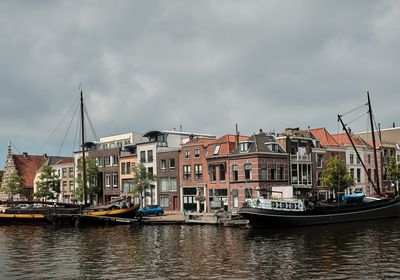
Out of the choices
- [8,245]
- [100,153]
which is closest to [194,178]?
[100,153]

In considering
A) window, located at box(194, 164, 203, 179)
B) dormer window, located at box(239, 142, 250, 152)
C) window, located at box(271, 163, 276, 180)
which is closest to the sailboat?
window, located at box(271, 163, 276, 180)

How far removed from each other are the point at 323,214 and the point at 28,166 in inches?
3202

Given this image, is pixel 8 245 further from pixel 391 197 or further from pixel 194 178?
pixel 391 197

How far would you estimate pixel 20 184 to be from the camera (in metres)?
105

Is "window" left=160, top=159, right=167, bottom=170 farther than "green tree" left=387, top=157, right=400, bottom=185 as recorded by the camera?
No

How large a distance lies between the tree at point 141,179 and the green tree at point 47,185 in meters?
22.0

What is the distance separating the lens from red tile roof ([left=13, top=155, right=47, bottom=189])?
11564 centimetres

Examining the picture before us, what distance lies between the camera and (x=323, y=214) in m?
56.4

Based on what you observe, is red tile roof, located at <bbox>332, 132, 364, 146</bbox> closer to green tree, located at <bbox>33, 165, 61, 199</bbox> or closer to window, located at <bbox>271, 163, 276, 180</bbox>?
→ window, located at <bbox>271, 163, 276, 180</bbox>

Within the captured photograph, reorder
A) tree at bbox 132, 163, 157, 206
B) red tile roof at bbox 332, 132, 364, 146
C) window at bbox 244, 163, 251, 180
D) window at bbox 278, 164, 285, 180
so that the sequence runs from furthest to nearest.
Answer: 1. red tile roof at bbox 332, 132, 364, 146
2. tree at bbox 132, 163, 157, 206
3. window at bbox 278, 164, 285, 180
4. window at bbox 244, 163, 251, 180

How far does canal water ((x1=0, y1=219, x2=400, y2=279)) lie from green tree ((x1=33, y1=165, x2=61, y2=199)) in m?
38.4

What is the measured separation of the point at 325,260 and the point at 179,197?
50150mm

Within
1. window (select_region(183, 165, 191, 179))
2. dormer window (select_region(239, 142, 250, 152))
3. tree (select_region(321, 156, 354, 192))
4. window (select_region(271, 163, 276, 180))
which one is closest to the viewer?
dormer window (select_region(239, 142, 250, 152))

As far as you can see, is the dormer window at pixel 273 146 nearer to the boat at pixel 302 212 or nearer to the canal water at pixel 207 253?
the boat at pixel 302 212
